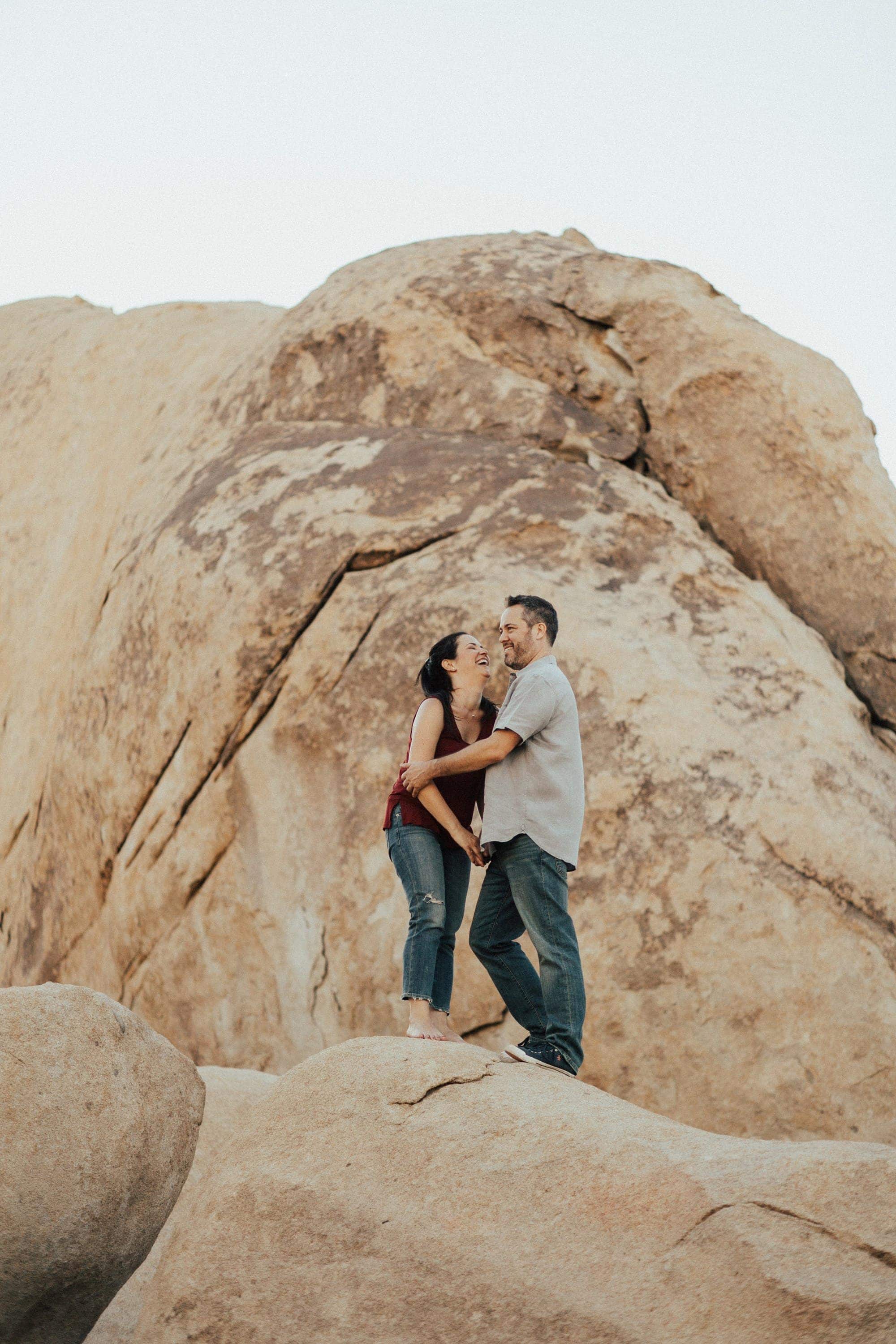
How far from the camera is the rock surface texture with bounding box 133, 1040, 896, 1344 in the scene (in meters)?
2.83

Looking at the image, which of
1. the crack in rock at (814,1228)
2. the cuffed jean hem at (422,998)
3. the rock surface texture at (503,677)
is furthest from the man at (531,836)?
the rock surface texture at (503,677)

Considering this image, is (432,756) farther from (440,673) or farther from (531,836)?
(531,836)

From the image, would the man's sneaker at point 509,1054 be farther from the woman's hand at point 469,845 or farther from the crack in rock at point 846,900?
the crack in rock at point 846,900

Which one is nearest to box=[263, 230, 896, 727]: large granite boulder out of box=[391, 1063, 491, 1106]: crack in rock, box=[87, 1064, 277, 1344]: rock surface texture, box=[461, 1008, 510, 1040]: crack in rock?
box=[461, 1008, 510, 1040]: crack in rock

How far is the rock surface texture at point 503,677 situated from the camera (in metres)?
5.45

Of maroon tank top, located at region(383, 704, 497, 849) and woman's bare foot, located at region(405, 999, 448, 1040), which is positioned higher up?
maroon tank top, located at region(383, 704, 497, 849)

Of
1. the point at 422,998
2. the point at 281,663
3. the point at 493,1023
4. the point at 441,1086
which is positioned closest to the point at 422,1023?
the point at 422,998

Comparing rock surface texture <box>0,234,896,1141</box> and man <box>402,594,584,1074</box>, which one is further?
rock surface texture <box>0,234,896,1141</box>

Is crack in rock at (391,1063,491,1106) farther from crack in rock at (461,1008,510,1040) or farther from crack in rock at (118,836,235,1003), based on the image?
crack in rock at (118,836,235,1003)

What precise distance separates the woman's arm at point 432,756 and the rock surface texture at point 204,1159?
39.1 inches

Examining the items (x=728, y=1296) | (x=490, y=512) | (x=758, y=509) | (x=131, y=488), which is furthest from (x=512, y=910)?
(x=131, y=488)

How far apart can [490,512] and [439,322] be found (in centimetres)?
151

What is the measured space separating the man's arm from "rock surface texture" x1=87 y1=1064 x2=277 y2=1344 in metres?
1.08

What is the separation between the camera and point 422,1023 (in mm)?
4141
